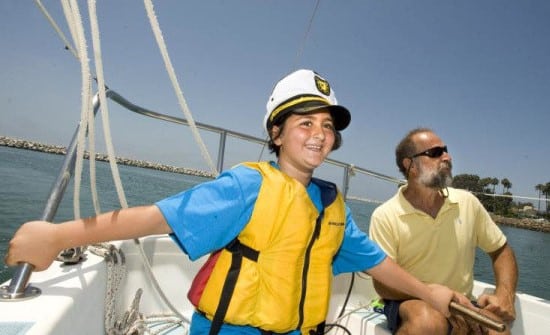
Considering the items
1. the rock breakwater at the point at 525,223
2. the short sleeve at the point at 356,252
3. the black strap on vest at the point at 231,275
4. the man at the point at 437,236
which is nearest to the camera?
the black strap on vest at the point at 231,275

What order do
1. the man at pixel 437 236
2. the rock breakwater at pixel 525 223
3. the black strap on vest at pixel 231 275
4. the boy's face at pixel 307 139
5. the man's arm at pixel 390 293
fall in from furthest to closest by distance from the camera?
the rock breakwater at pixel 525 223, the man at pixel 437 236, the man's arm at pixel 390 293, the boy's face at pixel 307 139, the black strap on vest at pixel 231 275

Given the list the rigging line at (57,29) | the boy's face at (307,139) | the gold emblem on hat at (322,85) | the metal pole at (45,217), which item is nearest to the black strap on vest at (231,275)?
the boy's face at (307,139)

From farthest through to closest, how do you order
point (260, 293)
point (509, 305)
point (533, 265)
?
point (533, 265)
point (509, 305)
point (260, 293)

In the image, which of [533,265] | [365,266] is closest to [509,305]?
[365,266]

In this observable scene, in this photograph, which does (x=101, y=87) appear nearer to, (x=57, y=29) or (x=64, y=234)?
(x=57, y=29)

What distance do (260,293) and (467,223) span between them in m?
1.50

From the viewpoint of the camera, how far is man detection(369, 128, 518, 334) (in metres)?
1.94

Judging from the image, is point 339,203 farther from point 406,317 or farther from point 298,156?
point 406,317

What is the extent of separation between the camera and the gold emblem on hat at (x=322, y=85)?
1.41 metres

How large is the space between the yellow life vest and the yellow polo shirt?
2.80 feet

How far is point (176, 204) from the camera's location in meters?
1.05

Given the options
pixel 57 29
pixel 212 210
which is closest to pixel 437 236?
pixel 212 210

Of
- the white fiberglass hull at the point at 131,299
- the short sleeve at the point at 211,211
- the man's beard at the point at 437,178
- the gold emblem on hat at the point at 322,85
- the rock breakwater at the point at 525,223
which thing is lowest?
the rock breakwater at the point at 525,223

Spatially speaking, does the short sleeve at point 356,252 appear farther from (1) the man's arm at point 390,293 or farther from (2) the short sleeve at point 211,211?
(2) the short sleeve at point 211,211
